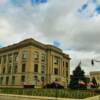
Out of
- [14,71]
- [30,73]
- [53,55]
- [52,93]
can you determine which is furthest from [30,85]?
[52,93]

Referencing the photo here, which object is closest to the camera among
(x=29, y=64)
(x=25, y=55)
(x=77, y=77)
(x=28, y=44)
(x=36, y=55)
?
(x=29, y=64)

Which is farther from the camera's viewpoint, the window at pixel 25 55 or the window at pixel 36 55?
the window at pixel 36 55

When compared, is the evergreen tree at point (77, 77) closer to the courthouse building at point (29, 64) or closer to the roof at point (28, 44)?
the courthouse building at point (29, 64)

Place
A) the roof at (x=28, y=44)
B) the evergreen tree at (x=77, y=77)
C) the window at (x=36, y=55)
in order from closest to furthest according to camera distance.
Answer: the roof at (x=28, y=44) → the window at (x=36, y=55) → the evergreen tree at (x=77, y=77)

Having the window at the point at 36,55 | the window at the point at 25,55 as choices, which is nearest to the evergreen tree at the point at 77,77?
the window at the point at 36,55

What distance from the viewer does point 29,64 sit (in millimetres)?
73812

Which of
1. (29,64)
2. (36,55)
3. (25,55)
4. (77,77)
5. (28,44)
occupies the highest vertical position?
(28,44)

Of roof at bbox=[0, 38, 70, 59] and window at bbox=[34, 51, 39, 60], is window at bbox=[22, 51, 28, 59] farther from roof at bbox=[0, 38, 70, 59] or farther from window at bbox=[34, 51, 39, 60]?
window at bbox=[34, 51, 39, 60]

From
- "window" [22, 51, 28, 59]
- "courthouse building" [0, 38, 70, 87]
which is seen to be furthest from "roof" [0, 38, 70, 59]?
"window" [22, 51, 28, 59]

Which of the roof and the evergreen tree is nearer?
the roof

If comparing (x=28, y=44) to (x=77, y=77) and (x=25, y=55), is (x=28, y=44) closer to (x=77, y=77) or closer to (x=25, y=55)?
(x=25, y=55)

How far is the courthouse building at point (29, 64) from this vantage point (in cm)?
7435

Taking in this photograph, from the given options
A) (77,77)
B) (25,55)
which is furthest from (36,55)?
(77,77)

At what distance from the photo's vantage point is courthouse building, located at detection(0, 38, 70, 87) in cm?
7435
